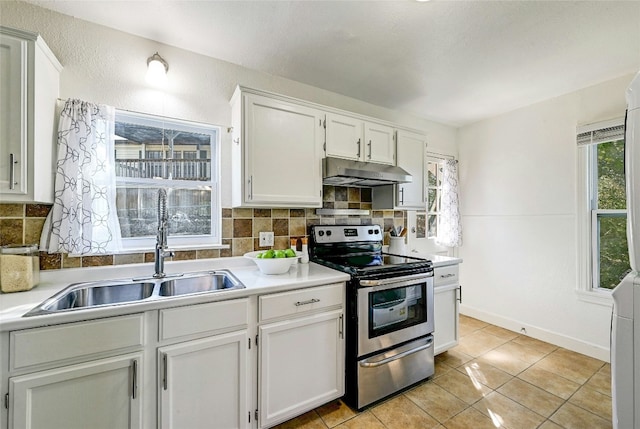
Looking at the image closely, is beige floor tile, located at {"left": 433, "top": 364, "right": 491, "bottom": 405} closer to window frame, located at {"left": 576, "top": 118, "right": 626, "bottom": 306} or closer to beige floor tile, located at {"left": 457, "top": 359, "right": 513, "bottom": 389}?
beige floor tile, located at {"left": 457, "top": 359, "right": 513, "bottom": 389}

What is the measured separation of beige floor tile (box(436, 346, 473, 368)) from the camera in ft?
7.73

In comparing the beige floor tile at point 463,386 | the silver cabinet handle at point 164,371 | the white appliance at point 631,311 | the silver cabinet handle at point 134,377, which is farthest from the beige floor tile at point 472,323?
the silver cabinet handle at point 134,377

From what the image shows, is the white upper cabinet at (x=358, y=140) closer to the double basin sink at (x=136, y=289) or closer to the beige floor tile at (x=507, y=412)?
the double basin sink at (x=136, y=289)

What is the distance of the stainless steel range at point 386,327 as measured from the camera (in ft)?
5.79

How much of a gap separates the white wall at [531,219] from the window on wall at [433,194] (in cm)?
36

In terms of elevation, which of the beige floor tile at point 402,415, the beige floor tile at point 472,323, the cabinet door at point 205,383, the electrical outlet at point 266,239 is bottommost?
the beige floor tile at point 472,323

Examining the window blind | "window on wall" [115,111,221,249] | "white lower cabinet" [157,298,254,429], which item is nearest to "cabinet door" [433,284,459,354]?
"white lower cabinet" [157,298,254,429]

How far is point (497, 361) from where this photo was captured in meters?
2.38

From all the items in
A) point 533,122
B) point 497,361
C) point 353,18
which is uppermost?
point 353,18

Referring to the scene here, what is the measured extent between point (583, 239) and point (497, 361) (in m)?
1.38

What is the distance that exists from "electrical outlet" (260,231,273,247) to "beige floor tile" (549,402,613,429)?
2.22 meters

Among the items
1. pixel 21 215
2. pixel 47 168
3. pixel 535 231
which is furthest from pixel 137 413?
pixel 535 231

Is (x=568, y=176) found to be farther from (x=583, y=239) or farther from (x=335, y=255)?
(x=335, y=255)

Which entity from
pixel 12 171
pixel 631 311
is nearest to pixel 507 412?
pixel 631 311
